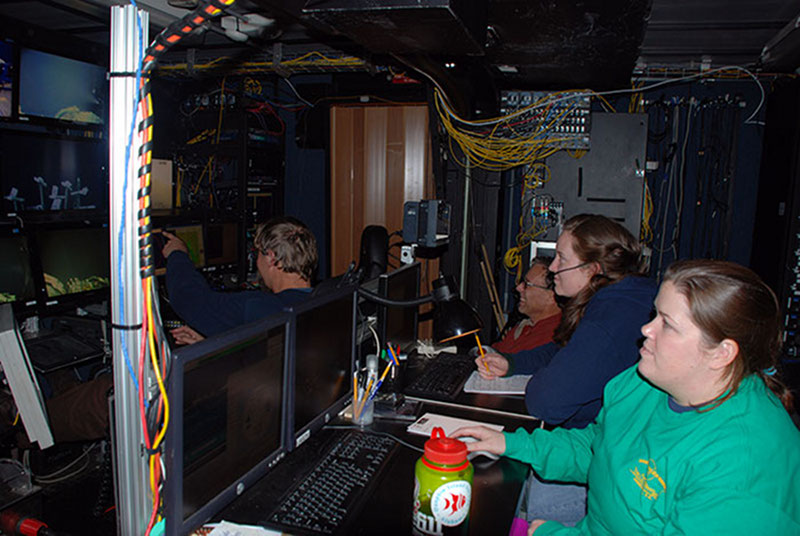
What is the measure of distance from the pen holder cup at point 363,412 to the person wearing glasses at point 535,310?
1.11 metres

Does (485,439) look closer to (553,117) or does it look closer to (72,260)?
(72,260)

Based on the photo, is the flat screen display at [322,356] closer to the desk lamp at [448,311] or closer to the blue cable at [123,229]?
the desk lamp at [448,311]

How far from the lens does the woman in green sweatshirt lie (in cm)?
107

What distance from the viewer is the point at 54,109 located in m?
3.11

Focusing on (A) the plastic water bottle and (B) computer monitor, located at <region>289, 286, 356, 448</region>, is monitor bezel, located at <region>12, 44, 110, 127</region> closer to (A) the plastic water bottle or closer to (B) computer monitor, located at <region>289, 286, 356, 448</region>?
(B) computer monitor, located at <region>289, 286, 356, 448</region>

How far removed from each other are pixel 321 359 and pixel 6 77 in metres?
2.46

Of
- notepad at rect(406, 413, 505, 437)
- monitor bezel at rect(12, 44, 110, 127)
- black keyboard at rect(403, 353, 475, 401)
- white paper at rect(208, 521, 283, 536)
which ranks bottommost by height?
white paper at rect(208, 521, 283, 536)

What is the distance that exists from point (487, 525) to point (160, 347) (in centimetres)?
80

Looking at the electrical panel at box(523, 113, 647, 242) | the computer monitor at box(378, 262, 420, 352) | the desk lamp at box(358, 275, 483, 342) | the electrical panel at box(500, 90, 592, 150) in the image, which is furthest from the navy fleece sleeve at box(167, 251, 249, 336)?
the electrical panel at box(523, 113, 647, 242)

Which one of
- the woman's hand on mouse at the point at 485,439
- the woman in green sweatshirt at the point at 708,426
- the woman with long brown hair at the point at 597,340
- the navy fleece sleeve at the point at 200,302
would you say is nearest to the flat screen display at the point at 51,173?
the navy fleece sleeve at the point at 200,302

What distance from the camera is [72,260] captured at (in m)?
3.00

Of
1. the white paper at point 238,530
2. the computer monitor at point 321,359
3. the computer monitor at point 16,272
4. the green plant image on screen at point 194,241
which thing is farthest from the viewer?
the green plant image on screen at point 194,241

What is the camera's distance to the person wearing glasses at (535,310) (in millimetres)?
2711

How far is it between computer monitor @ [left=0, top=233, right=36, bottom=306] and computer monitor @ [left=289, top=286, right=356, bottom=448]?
1.89 metres
